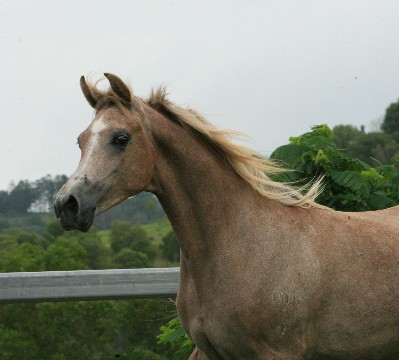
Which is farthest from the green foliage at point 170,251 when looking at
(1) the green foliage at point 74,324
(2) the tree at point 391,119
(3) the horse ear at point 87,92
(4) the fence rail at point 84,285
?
(2) the tree at point 391,119

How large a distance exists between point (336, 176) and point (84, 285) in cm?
195

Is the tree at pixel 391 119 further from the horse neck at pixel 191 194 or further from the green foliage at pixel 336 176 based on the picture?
the horse neck at pixel 191 194

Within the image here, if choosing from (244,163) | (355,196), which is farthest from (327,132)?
(244,163)

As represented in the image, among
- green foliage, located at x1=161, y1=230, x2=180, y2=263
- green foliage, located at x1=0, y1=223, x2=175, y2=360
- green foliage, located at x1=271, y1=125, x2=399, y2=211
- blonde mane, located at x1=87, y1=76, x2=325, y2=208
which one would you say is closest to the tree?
green foliage, located at x1=161, y1=230, x2=180, y2=263

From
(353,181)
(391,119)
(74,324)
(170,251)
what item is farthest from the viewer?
(391,119)

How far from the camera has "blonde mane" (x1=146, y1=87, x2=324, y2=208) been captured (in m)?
4.77

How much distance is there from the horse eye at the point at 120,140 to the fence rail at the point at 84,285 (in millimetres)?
1808

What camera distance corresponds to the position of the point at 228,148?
4809 mm

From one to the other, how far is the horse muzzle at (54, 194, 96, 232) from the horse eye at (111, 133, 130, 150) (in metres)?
0.38

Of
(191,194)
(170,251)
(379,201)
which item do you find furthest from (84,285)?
(170,251)

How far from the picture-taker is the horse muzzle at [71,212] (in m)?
4.21

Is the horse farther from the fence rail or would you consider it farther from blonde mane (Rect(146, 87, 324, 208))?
the fence rail

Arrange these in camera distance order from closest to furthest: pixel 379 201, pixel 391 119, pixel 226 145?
1. pixel 226 145
2. pixel 379 201
3. pixel 391 119

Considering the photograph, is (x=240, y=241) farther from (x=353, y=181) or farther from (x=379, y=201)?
(x=379, y=201)
